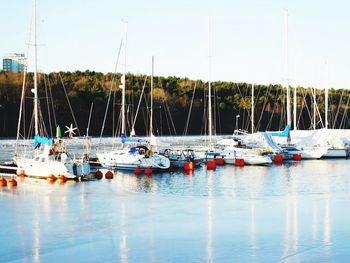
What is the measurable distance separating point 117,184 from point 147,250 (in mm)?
18478

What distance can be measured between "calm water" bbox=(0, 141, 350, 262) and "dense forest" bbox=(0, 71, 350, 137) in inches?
2447

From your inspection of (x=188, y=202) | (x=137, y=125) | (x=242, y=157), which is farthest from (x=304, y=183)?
(x=137, y=125)

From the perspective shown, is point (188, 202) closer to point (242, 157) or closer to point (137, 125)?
point (242, 157)

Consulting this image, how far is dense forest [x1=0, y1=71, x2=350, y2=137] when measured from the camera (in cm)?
10362

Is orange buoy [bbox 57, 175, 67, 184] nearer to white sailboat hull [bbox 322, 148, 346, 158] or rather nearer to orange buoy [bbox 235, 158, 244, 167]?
orange buoy [bbox 235, 158, 244, 167]

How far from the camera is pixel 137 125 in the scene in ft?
354

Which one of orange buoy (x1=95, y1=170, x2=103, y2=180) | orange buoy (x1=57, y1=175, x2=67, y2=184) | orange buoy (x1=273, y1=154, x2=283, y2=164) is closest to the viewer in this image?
orange buoy (x1=57, y1=175, x2=67, y2=184)

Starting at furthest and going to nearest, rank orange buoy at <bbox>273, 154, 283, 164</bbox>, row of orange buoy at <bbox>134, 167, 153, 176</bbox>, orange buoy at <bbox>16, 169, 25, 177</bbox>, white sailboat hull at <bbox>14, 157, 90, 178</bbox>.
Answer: orange buoy at <bbox>273, 154, 283, 164</bbox> → row of orange buoy at <bbox>134, 167, 153, 176</bbox> → orange buoy at <bbox>16, 169, 25, 177</bbox> → white sailboat hull at <bbox>14, 157, 90, 178</bbox>

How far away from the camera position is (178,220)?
2442 centimetres

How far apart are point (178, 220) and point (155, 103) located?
93.9 m

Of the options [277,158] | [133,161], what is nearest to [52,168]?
[133,161]

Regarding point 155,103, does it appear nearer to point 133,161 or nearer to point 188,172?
point 188,172

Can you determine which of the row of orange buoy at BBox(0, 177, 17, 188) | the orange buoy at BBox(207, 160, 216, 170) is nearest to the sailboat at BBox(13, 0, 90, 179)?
the row of orange buoy at BBox(0, 177, 17, 188)

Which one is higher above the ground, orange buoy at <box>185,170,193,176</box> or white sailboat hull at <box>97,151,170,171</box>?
white sailboat hull at <box>97,151,170,171</box>
